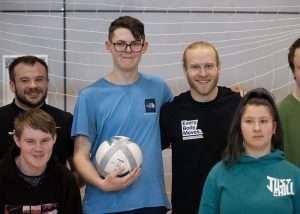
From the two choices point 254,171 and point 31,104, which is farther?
point 31,104

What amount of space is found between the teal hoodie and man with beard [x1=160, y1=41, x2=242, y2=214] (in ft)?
1.01

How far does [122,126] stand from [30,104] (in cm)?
56

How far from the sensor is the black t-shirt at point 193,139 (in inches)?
85.8

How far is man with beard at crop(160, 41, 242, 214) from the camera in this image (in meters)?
2.18

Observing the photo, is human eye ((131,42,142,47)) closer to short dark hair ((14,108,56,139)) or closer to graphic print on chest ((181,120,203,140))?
graphic print on chest ((181,120,203,140))

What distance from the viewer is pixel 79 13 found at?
349 centimetres

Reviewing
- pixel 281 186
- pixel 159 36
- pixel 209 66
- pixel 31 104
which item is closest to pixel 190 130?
pixel 209 66

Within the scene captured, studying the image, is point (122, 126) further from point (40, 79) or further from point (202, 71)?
point (40, 79)

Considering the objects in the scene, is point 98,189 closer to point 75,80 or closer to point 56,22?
point 75,80

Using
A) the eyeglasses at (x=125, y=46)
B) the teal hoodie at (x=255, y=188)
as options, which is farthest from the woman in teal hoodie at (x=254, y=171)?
the eyeglasses at (x=125, y=46)

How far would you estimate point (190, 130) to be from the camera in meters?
2.20

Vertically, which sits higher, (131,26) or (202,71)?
(131,26)

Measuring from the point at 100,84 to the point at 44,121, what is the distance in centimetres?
36

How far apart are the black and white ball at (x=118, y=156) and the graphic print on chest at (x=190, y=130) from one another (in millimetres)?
277
